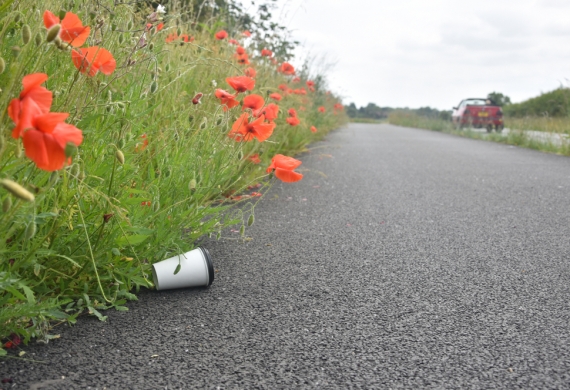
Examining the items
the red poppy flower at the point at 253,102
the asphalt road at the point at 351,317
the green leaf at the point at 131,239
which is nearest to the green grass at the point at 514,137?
the asphalt road at the point at 351,317

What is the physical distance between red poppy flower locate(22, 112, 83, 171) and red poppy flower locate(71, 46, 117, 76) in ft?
1.50

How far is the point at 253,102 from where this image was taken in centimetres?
214

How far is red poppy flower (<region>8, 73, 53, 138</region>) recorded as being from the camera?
33.5 inches

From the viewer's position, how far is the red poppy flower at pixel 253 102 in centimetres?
212

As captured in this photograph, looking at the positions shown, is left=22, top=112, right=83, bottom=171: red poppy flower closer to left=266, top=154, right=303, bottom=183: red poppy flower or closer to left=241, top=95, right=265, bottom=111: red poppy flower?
left=266, top=154, right=303, bottom=183: red poppy flower

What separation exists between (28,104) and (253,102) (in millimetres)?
1317

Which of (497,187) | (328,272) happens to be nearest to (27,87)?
(328,272)

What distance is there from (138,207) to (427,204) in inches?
90.7

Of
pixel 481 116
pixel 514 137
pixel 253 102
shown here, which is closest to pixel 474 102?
pixel 481 116

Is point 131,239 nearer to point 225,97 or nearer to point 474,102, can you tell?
point 225,97

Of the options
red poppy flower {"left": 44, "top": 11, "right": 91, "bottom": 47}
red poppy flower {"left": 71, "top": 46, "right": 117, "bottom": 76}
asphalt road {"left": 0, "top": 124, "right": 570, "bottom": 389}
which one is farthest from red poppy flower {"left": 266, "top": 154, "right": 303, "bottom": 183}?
red poppy flower {"left": 44, "top": 11, "right": 91, "bottom": 47}

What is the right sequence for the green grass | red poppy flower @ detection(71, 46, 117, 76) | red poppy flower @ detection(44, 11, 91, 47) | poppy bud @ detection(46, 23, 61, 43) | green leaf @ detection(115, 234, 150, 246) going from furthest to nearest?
the green grass, green leaf @ detection(115, 234, 150, 246), red poppy flower @ detection(71, 46, 117, 76), red poppy flower @ detection(44, 11, 91, 47), poppy bud @ detection(46, 23, 61, 43)

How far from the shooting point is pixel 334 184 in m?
4.31

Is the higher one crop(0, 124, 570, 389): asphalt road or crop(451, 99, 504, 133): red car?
crop(451, 99, 504, 133): red car
